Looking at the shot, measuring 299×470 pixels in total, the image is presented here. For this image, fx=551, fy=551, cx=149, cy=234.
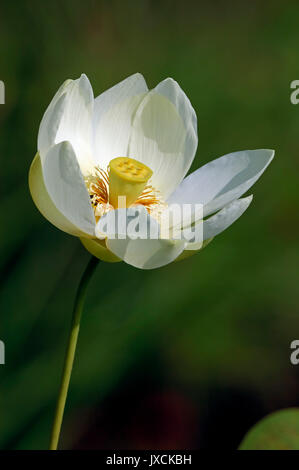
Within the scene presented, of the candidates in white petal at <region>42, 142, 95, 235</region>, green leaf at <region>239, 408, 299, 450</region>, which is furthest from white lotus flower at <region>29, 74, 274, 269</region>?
green leaf at <region>239, 408, 299, 450</region>

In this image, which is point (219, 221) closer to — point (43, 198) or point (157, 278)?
point (43, 198)

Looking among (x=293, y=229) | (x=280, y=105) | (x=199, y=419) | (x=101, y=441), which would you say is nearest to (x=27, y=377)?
(x=101, y=441)

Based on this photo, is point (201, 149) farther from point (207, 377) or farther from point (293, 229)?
point (207, 377)

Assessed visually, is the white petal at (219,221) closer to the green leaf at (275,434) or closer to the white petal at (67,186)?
the white petal at (67,186)

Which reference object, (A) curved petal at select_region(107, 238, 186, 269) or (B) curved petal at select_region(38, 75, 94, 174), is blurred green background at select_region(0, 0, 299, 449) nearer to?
(B) curved petal at select_region(38, 75, 94, 174)

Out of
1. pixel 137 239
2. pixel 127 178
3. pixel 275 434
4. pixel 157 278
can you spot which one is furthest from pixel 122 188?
pixel 157 278

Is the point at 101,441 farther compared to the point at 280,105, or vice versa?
the point at 280,105
